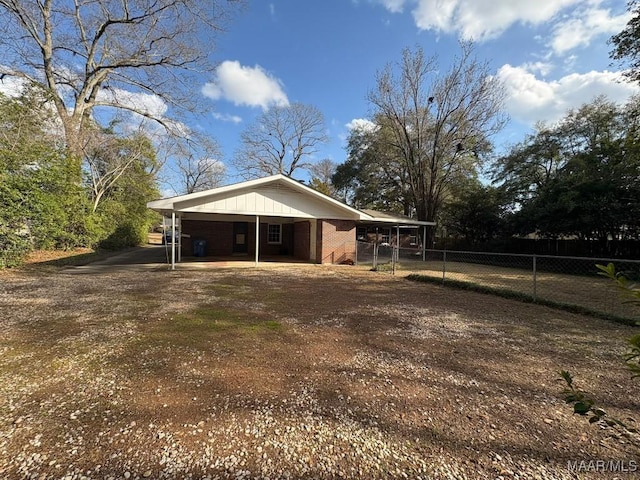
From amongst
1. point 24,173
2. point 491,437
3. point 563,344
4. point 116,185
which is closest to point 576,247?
point 563,344

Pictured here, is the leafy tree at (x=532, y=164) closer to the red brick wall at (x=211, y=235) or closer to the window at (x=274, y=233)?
the window at (x=274, y=233)

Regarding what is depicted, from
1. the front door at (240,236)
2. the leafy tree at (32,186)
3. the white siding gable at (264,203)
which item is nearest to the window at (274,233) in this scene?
the front door at (240,236)

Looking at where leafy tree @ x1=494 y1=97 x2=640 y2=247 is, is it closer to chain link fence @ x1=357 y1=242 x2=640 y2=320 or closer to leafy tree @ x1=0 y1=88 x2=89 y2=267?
chain link fence @ x1=357 y1=242 x2=640 y2=320

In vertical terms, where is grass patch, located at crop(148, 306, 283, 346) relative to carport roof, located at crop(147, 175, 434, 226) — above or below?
below

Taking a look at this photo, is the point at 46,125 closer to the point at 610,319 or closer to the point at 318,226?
the point at 318,226

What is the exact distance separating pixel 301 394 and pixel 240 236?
15.9 meters

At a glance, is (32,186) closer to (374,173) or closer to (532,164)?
(374,173)

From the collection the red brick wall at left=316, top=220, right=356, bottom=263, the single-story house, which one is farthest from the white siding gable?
the red brick wall at left=316, top=220, right=356, bottom=263

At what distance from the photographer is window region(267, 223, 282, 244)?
18.5 meters

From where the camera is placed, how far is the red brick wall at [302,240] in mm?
16703

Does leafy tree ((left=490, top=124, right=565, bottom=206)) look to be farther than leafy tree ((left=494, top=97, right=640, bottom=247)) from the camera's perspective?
Yes

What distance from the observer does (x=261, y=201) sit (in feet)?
43.7

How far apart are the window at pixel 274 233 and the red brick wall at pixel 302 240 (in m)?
0.98

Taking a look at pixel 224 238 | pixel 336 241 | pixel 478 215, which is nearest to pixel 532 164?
pixel 478 215
